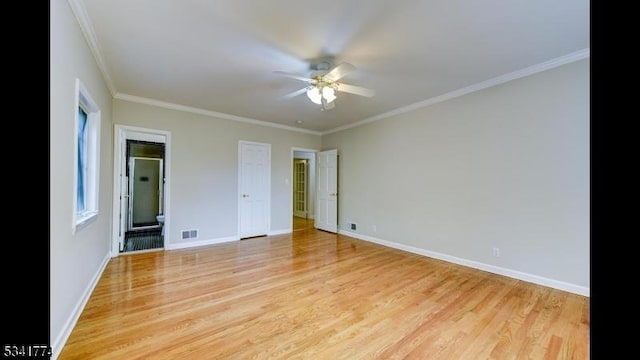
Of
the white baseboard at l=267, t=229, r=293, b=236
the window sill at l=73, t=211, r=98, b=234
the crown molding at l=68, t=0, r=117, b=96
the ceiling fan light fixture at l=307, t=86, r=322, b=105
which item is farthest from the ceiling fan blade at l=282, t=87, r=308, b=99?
the white baseboard at l=267, t=229, r=293, b=236

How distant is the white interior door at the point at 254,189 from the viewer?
17.9 ft

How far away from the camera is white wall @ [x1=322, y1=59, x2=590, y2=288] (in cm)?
288

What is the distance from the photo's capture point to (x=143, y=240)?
527 centimetres

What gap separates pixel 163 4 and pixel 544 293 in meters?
4.42

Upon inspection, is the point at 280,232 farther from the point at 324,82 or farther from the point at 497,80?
the point at 497,80

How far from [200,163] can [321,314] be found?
359 cm

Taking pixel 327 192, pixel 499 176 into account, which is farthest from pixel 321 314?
pixel 327 192

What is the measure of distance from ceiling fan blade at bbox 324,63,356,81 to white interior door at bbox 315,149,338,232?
3.11 metres

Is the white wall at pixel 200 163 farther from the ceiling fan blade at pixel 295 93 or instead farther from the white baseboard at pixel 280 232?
the ceiling fan blade at pixel 295 93

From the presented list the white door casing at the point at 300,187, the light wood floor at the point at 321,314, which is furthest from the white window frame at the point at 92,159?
the white door casing at the point at 300,187

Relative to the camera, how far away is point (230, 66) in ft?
10.2
